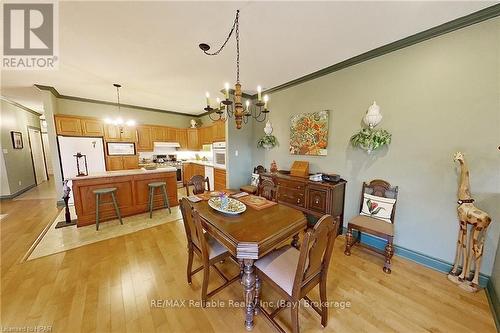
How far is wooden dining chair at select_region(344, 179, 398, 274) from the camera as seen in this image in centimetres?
203

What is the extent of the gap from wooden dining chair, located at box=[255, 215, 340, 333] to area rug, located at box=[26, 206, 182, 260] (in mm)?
2600

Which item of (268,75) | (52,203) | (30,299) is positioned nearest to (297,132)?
(268,75)

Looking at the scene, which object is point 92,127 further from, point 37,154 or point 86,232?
point 37,154

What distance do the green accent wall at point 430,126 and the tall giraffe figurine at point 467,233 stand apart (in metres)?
0.13

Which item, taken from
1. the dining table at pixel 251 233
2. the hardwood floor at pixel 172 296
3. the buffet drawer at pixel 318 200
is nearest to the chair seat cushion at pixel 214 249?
the dining table at pixel 251 233

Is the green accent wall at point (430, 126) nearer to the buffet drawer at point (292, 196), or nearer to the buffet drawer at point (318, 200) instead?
the buffet drawer at point (318, 200)

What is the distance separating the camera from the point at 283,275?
1.31 meters

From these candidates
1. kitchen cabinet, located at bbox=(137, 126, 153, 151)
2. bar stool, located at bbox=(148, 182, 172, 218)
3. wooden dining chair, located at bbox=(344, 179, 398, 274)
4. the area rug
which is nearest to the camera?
wooden dining chair, located at bbox=(344, 179, 398, 274)

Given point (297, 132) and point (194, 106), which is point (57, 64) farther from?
point (297, 132)

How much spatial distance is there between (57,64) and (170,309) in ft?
12.8

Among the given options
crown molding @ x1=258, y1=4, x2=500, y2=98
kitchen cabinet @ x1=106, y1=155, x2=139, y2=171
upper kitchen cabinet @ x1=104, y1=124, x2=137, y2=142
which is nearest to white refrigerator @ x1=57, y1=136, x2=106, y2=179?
kitchen cabinet @ x1=106, y1=155, x2=139, y2=171

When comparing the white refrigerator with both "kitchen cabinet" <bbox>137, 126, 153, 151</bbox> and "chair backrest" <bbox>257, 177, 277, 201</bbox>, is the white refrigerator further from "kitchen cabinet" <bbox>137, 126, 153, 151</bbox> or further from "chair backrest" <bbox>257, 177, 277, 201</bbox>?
"chair backrest" <bbox>257, 177, 277, 201</bbox>

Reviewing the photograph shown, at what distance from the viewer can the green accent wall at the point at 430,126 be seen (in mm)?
1741

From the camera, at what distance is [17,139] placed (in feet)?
17.0
